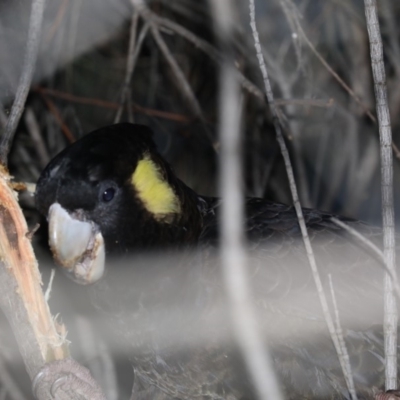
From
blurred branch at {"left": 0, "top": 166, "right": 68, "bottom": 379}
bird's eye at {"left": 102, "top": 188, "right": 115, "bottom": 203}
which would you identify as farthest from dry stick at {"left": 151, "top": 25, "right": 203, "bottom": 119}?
blurred branch at {"left": 0, "top": 166, "right": 68, "bottom": 379}

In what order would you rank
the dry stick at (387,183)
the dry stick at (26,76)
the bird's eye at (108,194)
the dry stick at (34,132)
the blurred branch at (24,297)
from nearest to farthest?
1. the dry stick at (387,183)
2. the blurred branch at (24,297)
3. the bird's eye at (108,194)
4. the dry stick at (26,76)
5. the dry stick at (34,132)

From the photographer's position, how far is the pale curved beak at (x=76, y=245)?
164cm

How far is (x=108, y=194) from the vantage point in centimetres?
173

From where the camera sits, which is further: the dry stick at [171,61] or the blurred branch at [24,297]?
the dry stick at [171,61]

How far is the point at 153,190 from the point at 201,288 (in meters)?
0.38

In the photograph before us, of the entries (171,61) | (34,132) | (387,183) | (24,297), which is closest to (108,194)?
(24,297)

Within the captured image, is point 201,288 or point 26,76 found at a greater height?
point 26,76

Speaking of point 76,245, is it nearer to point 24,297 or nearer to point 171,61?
point 24,297

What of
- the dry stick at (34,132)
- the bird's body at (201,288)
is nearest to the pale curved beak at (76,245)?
the bird's body at (201,288)

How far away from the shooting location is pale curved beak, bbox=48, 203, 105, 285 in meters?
1.64

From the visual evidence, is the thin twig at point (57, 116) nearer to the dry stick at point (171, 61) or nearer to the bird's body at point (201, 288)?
the dry stick at point (171, 61)

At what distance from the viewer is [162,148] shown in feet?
11.2

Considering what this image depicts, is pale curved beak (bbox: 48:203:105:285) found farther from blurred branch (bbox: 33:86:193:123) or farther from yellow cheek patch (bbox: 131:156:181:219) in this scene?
blurred branch (bbox: 33:86:193:123)

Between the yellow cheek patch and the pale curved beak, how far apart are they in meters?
0.17
